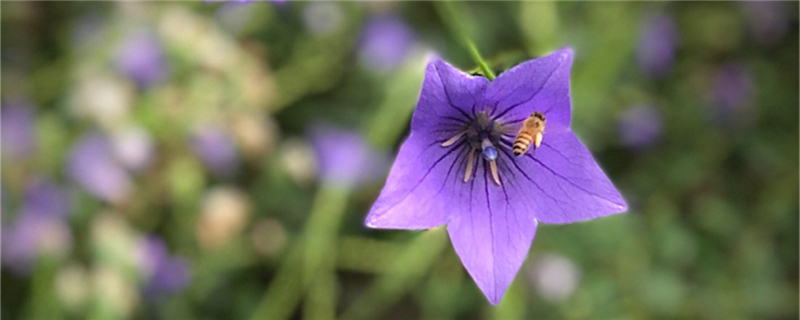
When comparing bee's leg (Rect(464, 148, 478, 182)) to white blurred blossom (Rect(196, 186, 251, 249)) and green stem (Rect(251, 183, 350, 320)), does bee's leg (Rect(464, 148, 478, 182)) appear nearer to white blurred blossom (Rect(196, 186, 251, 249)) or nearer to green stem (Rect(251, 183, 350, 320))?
green stem (Rect(251, 183, 350, 320))

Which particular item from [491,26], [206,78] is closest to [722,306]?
[491,26]

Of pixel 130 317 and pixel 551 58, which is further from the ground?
pixel 551 58

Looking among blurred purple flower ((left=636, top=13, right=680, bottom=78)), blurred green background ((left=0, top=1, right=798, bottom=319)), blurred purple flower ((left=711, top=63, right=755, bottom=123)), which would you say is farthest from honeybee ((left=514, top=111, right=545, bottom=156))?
blurred purple flower ((left=711, top=63, right=755, bottom=123))

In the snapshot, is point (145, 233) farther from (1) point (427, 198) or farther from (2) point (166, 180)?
(1) point (427, 198)

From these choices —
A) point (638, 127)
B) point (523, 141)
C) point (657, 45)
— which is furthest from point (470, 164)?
point (657, 45)

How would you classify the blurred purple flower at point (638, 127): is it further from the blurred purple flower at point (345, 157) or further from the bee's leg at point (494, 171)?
the bee's leg at point (494, 171)

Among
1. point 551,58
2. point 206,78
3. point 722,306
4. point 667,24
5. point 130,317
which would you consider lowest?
point 130,317

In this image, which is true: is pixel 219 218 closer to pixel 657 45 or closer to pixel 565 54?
pixel 565 54
